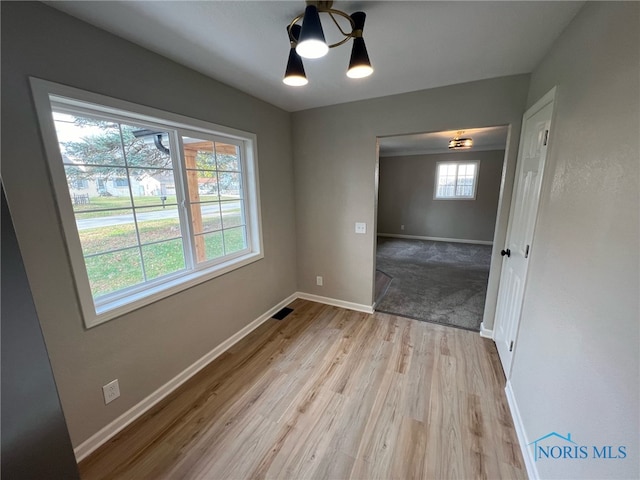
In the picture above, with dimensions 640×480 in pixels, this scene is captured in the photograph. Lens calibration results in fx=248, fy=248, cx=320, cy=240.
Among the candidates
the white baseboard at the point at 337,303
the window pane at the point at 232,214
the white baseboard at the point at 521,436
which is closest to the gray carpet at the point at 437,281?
the white baseboard at the point at 337,303

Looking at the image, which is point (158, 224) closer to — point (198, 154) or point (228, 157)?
point (198, 154)

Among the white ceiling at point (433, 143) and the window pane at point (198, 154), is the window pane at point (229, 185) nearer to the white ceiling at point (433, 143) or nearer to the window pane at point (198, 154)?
the window pane at point (198, 154)

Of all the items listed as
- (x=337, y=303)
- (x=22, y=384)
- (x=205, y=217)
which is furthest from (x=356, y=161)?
(x=22, y=384)

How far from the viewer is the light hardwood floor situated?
4.47 ft

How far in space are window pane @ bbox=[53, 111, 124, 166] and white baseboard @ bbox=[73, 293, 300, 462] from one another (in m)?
1.59

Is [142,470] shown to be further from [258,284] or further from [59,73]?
[59,73]

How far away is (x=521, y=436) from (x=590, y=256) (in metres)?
1.19

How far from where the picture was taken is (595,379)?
906mm

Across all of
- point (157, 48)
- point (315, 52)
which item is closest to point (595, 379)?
point (315, 52)

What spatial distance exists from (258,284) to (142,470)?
5.22ft

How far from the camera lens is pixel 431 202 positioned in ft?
22.1

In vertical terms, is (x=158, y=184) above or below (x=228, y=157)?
below

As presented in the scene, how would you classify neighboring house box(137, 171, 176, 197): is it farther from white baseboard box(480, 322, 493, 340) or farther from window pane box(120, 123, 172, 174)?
white baseboard box(480, 322, 493, 340)

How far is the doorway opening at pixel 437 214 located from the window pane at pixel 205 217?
2256 millimetres
